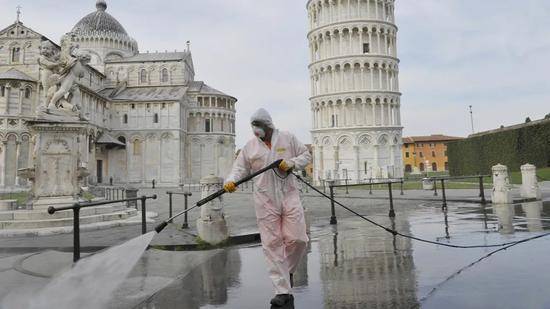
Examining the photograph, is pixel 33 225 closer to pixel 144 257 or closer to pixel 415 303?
pixel 144 257

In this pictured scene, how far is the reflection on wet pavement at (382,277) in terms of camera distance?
3990 mm

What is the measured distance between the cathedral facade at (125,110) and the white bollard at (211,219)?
4278 cm

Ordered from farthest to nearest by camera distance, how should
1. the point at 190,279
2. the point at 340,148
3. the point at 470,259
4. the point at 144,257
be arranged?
the point at 340,148, the point at 144,257, the point at 470,259, the point at 190,279

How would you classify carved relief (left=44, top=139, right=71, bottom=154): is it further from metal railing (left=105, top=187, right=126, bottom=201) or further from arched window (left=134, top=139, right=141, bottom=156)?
arched window (left=134, top=139, right=141, bottom=156)

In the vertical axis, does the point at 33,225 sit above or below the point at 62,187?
below

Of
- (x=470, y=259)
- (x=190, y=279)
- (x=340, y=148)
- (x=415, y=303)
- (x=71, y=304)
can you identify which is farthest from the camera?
(x=340, y=148)

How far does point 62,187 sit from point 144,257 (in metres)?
5.92

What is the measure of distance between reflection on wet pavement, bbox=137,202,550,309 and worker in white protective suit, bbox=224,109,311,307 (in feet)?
1.29

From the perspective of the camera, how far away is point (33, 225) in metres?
10.2

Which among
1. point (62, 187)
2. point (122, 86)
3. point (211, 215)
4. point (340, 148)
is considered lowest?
point (211, 215)

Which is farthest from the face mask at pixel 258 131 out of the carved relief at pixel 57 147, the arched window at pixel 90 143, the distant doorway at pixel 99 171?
the distant doorway at pixel 99 171

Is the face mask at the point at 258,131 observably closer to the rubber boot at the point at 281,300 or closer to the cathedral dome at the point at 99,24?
the rubber boot at the point at 281,300

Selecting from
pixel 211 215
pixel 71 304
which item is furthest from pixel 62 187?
pixel 71 304

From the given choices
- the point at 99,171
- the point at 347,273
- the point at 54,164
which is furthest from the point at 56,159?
the point at 99,171
